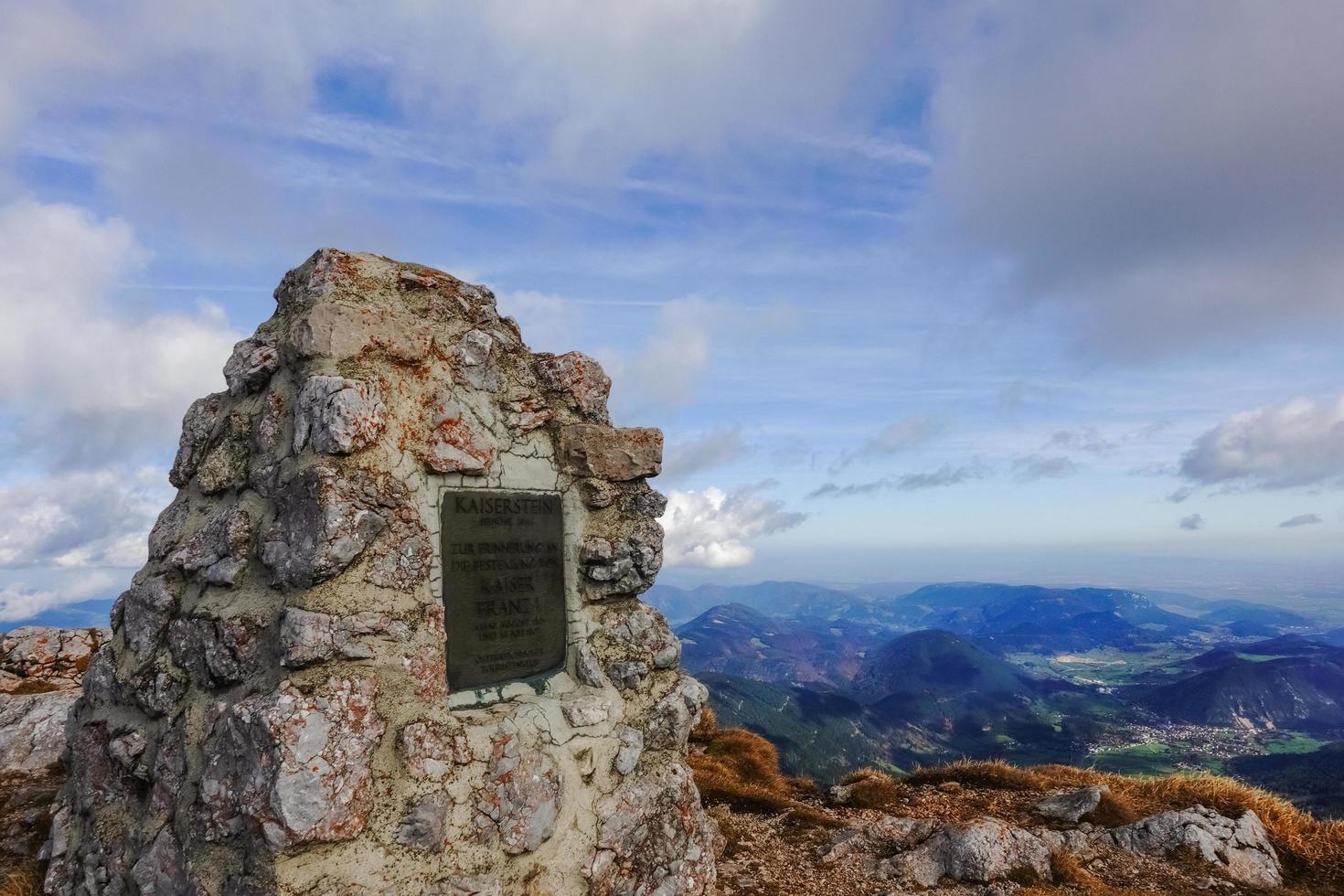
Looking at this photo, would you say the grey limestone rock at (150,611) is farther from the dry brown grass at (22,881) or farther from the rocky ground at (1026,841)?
the rocky ground at (1026,841)

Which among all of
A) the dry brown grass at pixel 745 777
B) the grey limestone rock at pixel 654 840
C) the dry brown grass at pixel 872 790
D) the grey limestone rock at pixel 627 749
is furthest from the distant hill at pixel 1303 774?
the grey limestone rock at pixel 627 749

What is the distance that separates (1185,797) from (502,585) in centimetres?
1143

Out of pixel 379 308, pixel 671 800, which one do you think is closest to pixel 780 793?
pixel 671 800

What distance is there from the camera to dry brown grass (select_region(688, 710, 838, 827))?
1116 centimetres

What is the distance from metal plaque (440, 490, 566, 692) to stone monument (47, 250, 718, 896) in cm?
3

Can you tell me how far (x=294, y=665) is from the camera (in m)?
5.32

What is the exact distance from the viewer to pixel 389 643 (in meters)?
5.82

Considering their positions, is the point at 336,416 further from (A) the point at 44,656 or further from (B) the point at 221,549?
(A) the point at 44,656

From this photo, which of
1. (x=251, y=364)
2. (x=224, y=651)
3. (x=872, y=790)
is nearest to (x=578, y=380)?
(x=251, y=364)

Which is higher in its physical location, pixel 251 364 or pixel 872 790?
pixel 251 364

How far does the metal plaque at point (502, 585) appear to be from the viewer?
21.0 feet

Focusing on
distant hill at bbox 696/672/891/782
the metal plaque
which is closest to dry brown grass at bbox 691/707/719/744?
the metal plaque

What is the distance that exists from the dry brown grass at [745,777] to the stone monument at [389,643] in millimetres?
3750

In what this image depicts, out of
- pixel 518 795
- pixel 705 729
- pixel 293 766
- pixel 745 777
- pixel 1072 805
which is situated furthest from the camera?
pixel 705 729
